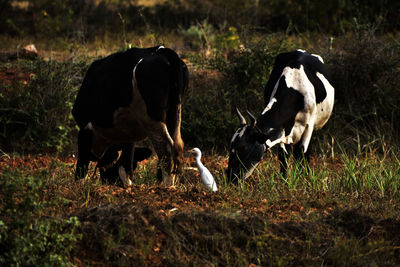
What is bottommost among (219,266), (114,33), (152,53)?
(114,33)

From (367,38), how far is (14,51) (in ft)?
22.3

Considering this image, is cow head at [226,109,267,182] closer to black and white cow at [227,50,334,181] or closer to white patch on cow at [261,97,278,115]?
black and white cow at [227,50,334,181]

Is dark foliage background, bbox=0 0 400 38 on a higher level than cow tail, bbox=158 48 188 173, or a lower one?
lower

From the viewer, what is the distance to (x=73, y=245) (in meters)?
4.46

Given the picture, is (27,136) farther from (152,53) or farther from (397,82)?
(397,82)

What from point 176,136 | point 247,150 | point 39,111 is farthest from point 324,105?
point 39,111

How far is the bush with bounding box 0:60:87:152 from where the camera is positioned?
957 cm

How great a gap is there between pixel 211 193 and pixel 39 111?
15.7 ft

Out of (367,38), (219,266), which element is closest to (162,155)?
(219,266)

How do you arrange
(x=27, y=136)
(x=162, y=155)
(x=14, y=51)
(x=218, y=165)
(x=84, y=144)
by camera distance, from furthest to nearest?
1. (x=14, y=51)
2. (x=27, y=136)
3. (x=218, y=165)
4. (x=84, y=144)
5. (x=162, y=155)

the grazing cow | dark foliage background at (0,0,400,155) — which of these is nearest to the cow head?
the grazing cow

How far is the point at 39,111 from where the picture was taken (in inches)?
379

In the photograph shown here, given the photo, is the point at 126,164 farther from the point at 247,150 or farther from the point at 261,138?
the point at 261,138

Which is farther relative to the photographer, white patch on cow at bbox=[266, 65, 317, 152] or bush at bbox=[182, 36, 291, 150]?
bush at bbox=[182, 36, 291, 150]
